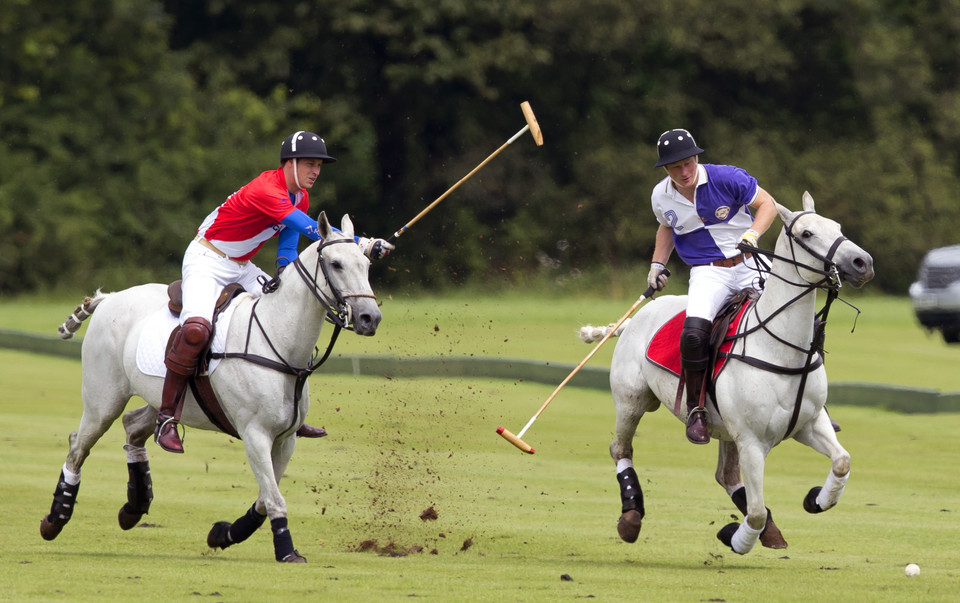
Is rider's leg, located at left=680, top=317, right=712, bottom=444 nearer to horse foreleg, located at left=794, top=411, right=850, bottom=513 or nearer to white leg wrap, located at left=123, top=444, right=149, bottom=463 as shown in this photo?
horse foreleg, located at left=794, top=411, right=850, bottom=513

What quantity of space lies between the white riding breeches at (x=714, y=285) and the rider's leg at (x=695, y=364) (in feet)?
0.34

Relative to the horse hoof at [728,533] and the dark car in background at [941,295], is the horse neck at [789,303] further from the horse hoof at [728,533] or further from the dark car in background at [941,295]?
the dark car in background at [941,295]

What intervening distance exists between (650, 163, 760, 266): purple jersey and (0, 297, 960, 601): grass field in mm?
1741

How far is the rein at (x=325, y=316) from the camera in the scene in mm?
7402

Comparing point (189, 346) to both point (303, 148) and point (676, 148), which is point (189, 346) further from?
point (676, 148)

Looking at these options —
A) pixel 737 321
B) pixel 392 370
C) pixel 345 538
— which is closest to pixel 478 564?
pixel 345 538

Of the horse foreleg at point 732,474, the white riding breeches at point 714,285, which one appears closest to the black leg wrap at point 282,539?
the white riding breeches at point 714,285

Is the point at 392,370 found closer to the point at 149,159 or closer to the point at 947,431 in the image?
the point at 947,431

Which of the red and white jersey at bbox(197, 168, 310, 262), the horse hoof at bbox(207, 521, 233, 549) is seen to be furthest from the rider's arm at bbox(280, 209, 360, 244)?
the horse hoof at bbox(207, 521, 233, 549)

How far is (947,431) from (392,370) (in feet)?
19.8

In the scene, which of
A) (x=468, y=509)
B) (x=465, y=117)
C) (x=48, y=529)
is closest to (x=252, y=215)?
(x=48, y=529)

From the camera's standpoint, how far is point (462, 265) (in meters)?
31.5

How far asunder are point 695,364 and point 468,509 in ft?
8.56

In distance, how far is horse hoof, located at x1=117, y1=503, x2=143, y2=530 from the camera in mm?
8586
